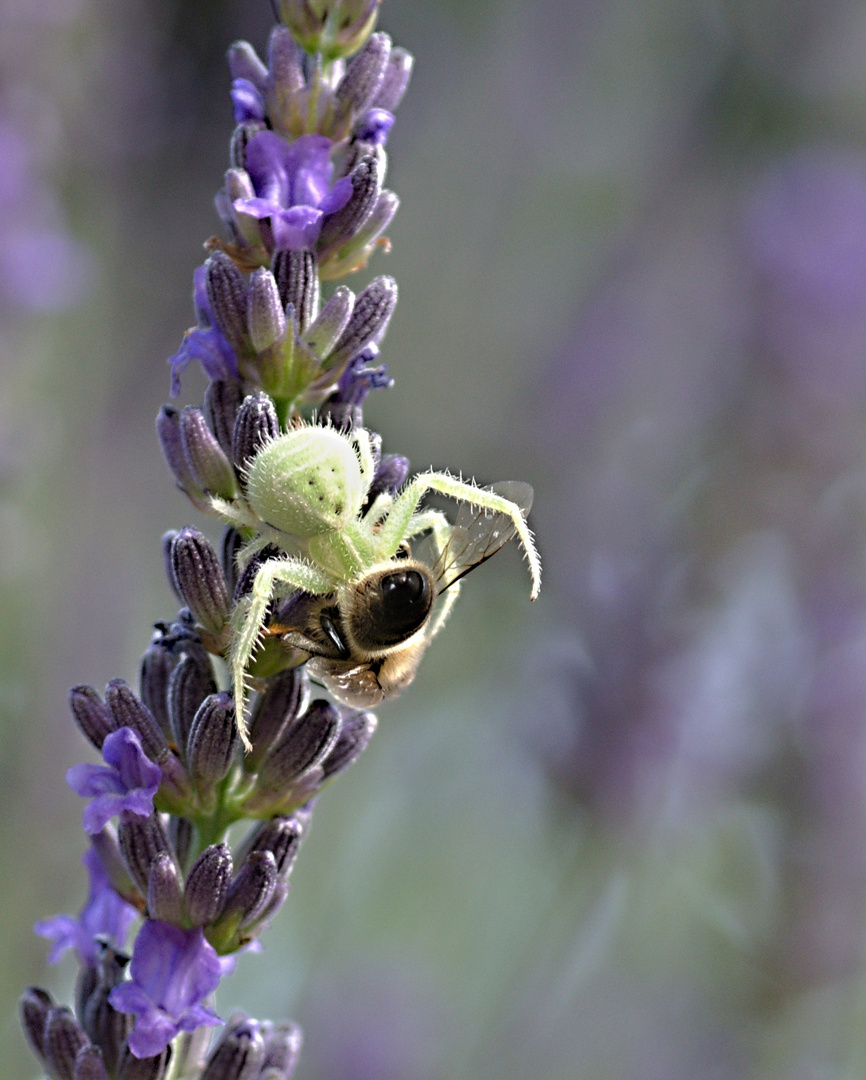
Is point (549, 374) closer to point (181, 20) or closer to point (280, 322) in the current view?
point (181, 20)

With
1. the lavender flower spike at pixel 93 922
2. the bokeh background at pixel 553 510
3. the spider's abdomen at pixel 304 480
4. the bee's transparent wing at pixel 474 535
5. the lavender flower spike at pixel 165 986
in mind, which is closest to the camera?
the lavender flower spike at pixel 165 986

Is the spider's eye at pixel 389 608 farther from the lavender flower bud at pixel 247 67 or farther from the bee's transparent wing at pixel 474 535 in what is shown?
the lavender flower bud at pixel 247 67

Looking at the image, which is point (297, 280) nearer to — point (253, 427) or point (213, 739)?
point (253, 427)

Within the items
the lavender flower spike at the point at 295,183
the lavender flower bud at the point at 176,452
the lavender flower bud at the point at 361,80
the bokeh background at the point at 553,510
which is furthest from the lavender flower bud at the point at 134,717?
the bokeh background at the point at 553,510

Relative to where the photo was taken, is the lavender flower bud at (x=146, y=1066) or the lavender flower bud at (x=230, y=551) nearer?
the lavender flower bud at (x=146, y=1066)

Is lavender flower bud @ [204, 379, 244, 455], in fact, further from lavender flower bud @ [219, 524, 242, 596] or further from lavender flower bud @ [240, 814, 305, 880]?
lavender flower bud @ [240, 814, 305, 880]

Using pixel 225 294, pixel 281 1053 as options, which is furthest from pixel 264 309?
pixel 281 1053

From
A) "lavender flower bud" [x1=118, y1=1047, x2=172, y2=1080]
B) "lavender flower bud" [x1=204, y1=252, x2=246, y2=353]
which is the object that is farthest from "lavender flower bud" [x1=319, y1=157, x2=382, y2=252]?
"lavender flower bud" [x1=118, y1=1047, x2=172, y2=1080]
